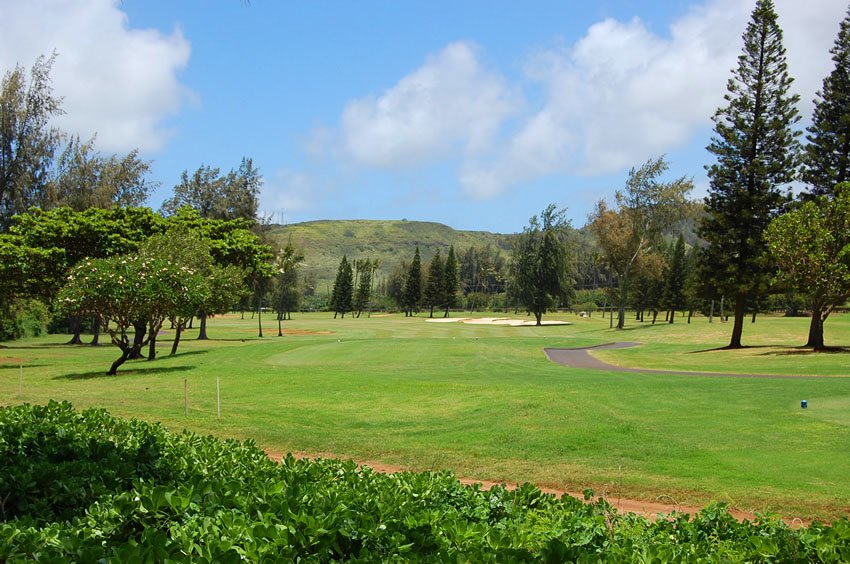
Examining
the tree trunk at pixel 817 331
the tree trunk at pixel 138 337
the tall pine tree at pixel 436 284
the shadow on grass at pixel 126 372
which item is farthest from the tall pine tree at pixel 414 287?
the shadow on grass at pixel 126 372

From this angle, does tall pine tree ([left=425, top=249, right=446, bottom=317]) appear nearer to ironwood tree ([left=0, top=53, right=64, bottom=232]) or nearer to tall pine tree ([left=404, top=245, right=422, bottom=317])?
tall pine tree ([left=404, top=245, right=422, bottom=317])

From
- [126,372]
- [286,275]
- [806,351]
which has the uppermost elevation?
[286,275]

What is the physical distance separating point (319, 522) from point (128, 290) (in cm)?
2374

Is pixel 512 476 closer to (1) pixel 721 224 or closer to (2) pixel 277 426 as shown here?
(2) pixel 277 426

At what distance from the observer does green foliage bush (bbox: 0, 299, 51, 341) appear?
4956 centimetres

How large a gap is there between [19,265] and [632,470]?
35.0 meters

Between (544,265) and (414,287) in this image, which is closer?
(544,265)

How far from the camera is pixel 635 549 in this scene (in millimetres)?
4000

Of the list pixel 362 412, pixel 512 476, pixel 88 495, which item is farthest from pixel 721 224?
pixel 88 495

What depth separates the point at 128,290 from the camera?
2505 cm

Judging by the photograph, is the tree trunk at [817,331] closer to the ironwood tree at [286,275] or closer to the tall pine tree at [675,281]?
the ironwood tree at [286,275]

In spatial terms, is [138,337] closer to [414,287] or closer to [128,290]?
[128,290]

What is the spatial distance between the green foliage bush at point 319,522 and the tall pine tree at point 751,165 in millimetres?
39618

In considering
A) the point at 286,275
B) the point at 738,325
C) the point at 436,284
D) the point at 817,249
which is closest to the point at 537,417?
the point at 817,249
